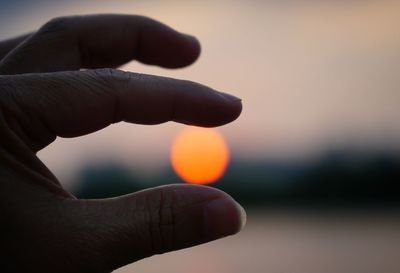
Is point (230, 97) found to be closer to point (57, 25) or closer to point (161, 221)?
point (161, 221)

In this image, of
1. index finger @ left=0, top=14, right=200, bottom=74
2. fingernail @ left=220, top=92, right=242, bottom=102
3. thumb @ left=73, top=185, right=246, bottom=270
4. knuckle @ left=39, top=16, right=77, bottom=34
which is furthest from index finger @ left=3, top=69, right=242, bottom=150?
knuckle @ left=39, top=16, right=77, bottom=34

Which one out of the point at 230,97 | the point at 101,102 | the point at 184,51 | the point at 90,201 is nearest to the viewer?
the point at 90,201

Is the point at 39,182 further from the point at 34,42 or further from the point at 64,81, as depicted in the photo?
the point at 34,42

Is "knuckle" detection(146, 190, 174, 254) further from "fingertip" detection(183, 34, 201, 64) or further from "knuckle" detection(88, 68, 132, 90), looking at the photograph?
"fingertip" detection(183, 34, 201, 64)

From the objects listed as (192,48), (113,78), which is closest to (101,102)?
(113,78)

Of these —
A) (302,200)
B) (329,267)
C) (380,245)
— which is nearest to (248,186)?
(302,200)

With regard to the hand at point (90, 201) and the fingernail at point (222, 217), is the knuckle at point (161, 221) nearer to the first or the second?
the hand at point (90, 201)

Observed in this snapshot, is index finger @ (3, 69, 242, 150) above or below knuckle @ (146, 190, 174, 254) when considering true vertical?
above
